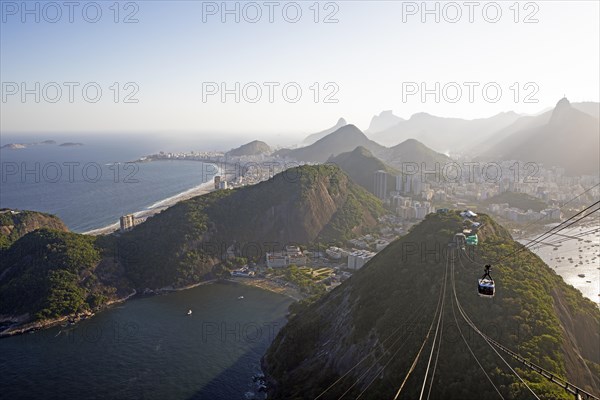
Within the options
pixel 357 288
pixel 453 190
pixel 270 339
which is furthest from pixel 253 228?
pixel 453 190

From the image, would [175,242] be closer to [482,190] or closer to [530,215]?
[530,215]

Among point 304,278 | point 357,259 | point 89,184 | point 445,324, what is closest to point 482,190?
point 357,259

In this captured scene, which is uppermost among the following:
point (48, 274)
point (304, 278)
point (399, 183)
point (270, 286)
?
point (399, 183)

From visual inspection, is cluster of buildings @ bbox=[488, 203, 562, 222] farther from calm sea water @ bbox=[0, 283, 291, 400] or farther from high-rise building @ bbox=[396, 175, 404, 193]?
calm sea water @ bbox=[0, 283, 291, 400]

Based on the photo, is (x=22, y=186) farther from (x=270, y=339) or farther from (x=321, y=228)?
(x=270, y=339)

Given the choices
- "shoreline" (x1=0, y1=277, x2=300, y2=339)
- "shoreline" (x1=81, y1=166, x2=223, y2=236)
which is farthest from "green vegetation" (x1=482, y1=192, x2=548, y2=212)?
"shoreline" (x1=81, y1=166, x2=223, y2=236)

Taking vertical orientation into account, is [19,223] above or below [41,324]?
above
